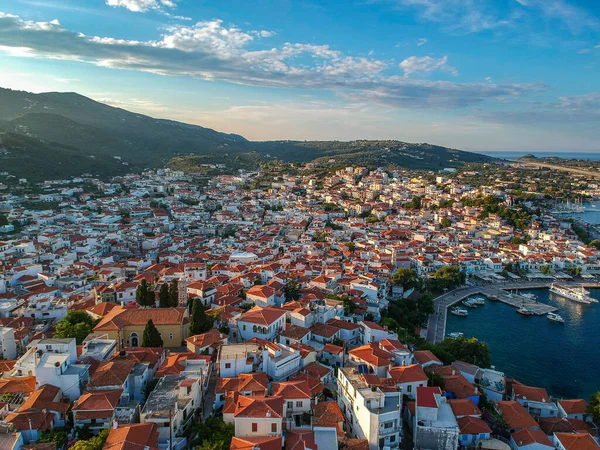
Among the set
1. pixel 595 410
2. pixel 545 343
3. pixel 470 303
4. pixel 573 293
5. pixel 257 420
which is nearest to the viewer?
pixel 257 420

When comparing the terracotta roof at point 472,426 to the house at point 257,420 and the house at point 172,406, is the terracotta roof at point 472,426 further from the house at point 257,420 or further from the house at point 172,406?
the house at point 172,406

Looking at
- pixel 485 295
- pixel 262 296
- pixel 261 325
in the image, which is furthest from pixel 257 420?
pixel 485 295

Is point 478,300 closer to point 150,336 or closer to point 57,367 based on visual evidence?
point 150,336

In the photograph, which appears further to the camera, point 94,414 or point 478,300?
point 478,300

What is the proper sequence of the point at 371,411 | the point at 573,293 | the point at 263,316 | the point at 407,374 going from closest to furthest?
the point at 371,411 → the point at 407,374 → the point at 263,316 → the point at 573,293

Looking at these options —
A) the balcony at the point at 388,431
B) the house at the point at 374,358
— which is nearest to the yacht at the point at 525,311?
the house at the point at 374,358

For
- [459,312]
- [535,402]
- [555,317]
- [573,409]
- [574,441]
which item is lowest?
[459,312]

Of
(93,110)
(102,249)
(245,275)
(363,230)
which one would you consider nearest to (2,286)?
(102,249)
